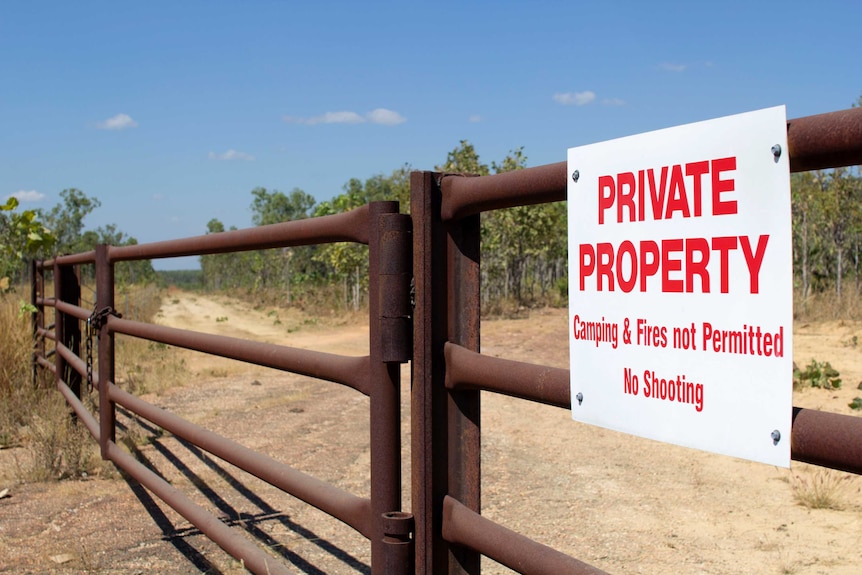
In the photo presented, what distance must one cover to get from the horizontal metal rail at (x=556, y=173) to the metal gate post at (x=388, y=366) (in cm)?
14

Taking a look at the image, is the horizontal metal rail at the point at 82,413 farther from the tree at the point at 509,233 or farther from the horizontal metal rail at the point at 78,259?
the tree at the point at 509,233

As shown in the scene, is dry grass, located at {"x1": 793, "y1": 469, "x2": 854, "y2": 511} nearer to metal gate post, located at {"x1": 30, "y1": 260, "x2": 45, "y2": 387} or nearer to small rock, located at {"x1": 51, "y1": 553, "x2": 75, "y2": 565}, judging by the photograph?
small rock, located at {"x1": 51, "y1": 553, "x2": 75, "y2": 565}

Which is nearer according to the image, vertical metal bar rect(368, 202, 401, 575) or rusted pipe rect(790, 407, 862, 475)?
rusted pipe rect(790, 407, 862, 475)

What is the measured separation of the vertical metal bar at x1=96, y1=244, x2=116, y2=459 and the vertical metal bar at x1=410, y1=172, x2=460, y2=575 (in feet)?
9.39

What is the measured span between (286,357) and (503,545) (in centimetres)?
97

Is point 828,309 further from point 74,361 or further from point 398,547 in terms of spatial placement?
point 398,547

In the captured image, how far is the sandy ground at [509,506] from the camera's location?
3549mm

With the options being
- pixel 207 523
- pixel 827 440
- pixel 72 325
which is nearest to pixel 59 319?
pixel 72 325

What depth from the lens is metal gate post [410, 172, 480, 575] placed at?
166cm

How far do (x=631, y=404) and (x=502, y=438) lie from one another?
5.07 m

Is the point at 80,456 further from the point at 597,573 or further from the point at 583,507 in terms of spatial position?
the point at 597,573

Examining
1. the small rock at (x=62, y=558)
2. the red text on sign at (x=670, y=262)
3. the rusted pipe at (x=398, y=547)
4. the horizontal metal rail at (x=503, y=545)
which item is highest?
the red text on sign at (x=670, y=262)

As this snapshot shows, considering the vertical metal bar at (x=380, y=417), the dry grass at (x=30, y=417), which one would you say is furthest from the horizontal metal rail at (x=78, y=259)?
the vertical metal bar at (x=380, y=417)

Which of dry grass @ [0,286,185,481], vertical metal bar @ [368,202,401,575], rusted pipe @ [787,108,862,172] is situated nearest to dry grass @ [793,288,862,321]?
dry grass @ [0,286,185,481]
